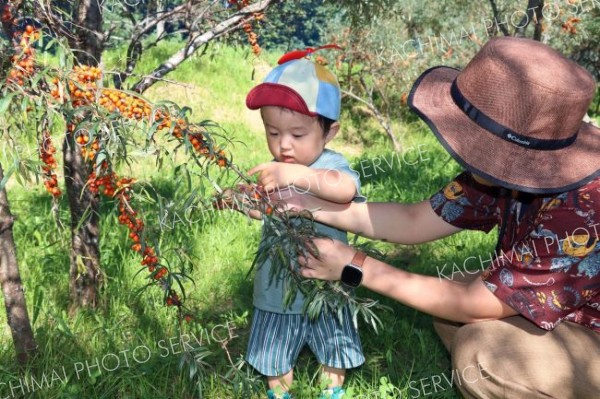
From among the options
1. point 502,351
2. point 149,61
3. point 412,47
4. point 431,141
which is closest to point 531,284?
point 502,351

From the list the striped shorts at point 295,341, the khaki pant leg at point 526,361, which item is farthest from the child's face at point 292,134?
the khaki pant leg at point 526,361

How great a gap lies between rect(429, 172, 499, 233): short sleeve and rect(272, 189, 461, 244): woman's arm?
0.13ft

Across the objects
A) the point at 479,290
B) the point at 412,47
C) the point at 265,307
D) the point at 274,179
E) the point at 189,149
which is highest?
the point at 189,149

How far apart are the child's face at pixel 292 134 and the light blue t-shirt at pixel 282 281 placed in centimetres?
8

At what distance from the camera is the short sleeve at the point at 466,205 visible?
261 centimetres

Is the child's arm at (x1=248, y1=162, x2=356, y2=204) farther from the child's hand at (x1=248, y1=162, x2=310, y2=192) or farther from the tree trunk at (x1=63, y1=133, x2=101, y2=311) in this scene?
the tree trunk at (x1=63, y1=133, x2=101, y2=311)

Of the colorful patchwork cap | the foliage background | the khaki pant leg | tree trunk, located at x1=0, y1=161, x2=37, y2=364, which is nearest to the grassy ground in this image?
the foliage background

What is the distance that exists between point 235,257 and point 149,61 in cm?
628

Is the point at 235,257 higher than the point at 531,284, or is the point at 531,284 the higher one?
the point at 531,284

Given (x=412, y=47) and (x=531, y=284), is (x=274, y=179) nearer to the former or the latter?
(x=531, y=284)

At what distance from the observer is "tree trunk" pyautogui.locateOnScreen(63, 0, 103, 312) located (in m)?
2.93

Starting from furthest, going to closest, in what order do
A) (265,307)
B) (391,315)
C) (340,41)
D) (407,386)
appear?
(340,41) < (391,315) < (407,386) < (265,307)

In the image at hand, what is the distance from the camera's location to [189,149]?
70.4 inches

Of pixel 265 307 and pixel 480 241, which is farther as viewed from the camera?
pixel 480 241
